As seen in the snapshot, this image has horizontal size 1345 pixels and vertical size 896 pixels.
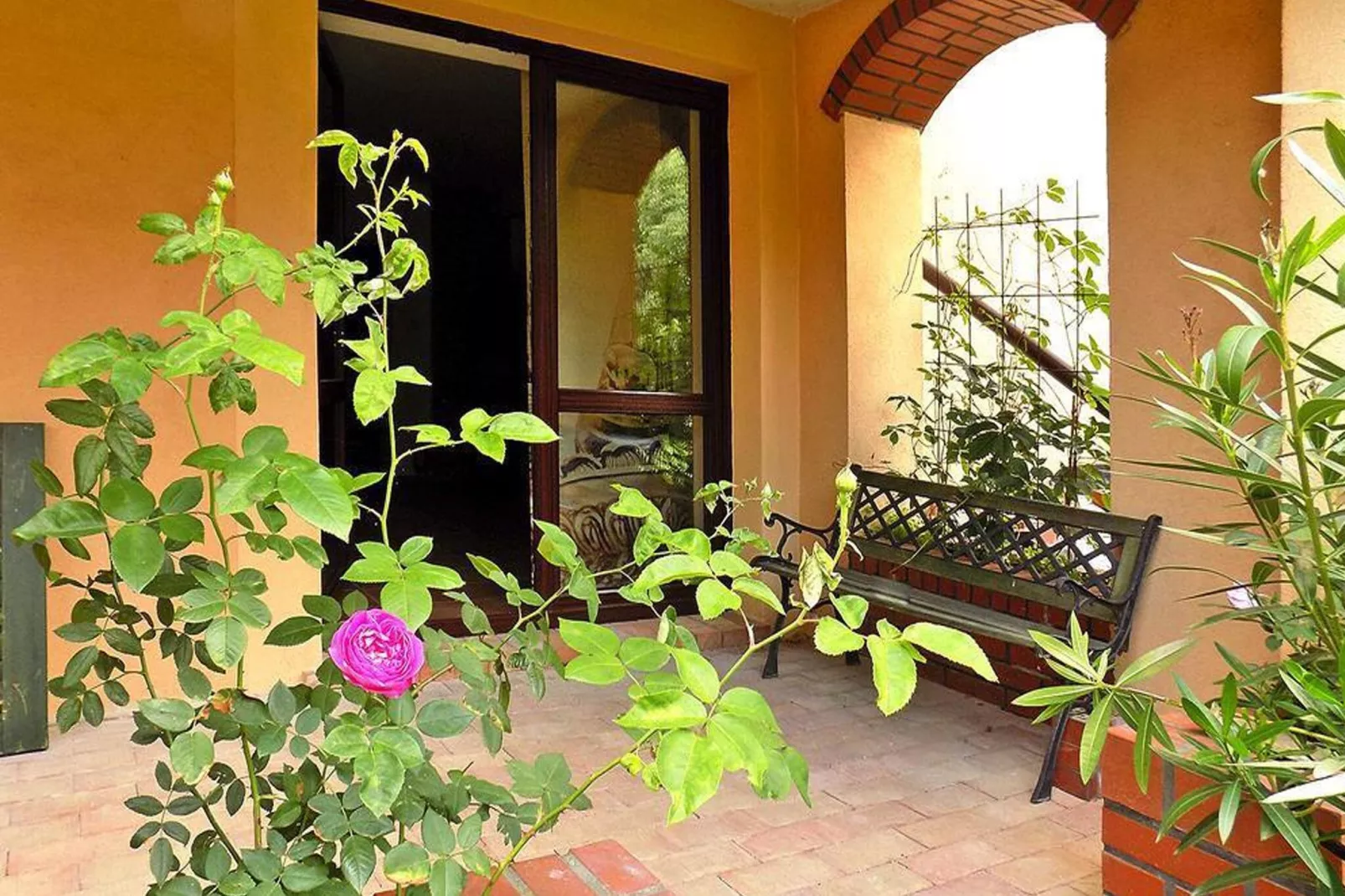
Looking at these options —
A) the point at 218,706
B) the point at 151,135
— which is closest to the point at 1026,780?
the point at 218,706

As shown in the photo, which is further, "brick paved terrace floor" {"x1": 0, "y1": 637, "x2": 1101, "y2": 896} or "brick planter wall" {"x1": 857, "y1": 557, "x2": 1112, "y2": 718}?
"brick planter wall" {"x1": 857, "y1": 557, "x2": 1112, "y2": 718}

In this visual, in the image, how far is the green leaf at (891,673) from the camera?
2.61 feet

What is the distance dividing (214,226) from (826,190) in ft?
11.4

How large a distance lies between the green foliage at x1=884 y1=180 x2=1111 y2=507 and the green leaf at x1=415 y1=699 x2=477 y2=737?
2715 millimetres

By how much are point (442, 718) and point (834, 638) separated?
42 centimetres

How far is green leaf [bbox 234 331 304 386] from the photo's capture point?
80cm

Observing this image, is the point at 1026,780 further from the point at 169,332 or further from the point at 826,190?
the point at 169,332

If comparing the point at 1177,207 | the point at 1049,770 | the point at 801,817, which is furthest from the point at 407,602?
the point at 1177,207

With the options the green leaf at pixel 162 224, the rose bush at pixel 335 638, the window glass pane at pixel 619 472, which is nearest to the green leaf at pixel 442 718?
the rose bush at pixel 335 638

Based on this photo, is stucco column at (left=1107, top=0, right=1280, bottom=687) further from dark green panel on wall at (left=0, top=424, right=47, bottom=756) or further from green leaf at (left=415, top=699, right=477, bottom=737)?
dark green panel on wall at (left=0, top=424, right=47, bottom=756)

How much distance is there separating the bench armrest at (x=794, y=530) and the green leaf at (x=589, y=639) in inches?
107

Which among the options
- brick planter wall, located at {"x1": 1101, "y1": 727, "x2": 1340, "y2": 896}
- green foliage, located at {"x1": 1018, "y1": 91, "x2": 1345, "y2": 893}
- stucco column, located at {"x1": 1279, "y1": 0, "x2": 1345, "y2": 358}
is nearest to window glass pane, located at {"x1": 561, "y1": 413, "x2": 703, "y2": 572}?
stucco column, located at {"x1": 1279, "y1": 0, "x2": 1345, "y2": 358}

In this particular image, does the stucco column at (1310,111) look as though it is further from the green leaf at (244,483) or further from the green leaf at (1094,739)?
the green leaf at (244,483)

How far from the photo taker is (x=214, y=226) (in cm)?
95
